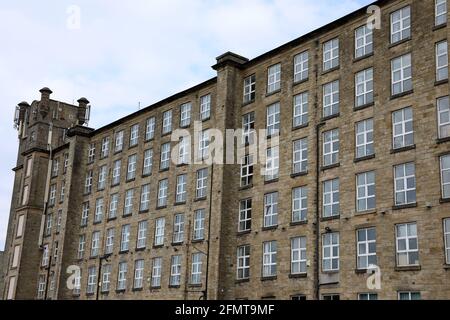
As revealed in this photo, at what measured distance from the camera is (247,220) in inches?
1513

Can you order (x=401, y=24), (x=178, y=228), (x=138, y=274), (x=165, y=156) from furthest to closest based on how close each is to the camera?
1. (x=165, y=156)
2. (x=138, y=274)
3. (x=178, y=228)
4. (x=401, y=24)

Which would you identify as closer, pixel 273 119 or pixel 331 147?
pixel 331 147

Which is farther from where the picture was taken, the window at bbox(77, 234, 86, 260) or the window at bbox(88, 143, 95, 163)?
the window at bbox(88, 143, 95, 163)

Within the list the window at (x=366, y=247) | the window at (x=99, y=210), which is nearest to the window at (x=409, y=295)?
the window at (x=366, y=247)

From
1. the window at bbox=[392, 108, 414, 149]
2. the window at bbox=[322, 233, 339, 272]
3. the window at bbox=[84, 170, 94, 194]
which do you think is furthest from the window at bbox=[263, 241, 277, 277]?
the window at bbox=[84, 170, 94, 194]

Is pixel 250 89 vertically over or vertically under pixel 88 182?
over

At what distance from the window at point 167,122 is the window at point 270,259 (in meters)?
15.0

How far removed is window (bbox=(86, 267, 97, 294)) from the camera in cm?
4959

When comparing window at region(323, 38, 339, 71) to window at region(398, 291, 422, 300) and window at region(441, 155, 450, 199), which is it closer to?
window at region(441, 155, 450, 199)

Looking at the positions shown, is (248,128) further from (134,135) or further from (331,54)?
(134,135)

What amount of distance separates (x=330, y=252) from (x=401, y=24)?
13367mm

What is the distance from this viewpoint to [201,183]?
139ft

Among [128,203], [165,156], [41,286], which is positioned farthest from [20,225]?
[165,156]

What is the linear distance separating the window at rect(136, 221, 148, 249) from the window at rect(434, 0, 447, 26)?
26.7m
